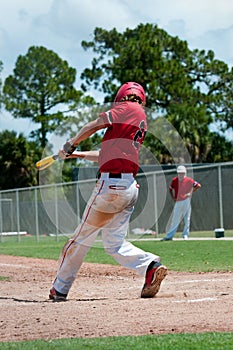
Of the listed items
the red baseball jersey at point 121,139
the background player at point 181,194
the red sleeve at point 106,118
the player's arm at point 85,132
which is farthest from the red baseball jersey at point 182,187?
the red sleeve at point 106,118

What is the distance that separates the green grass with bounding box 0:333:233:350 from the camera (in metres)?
5.02

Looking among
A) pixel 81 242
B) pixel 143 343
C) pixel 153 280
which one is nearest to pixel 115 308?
pixel 153 280

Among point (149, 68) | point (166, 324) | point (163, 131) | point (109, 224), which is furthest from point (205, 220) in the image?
point (149, 68)

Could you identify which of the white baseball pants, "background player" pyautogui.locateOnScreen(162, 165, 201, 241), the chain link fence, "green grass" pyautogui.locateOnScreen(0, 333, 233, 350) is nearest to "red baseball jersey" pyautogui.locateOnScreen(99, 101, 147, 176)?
the white baseball pants

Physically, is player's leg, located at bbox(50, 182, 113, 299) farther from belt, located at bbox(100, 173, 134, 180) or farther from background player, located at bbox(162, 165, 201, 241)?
background player, located at bbox(162, 165, 201, 241)

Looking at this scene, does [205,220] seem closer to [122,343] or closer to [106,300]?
[106,300]

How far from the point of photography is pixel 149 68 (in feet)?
180

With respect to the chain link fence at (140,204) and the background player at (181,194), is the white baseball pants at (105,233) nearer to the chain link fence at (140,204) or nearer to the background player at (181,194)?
the background player at (181,194)

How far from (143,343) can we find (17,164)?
50545 millimetres

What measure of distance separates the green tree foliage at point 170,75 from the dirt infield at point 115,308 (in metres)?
38.2

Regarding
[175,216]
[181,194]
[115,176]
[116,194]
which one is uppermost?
[115,176]

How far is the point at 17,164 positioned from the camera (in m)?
Answer: 55.1

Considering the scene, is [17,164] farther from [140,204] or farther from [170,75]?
[140,204]

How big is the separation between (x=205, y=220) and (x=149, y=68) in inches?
1187
